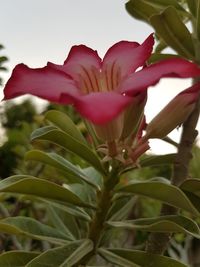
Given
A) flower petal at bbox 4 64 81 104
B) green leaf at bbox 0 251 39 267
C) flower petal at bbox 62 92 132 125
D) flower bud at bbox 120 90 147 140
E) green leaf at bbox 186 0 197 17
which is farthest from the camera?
green leaf at bbox 186 0 197 17

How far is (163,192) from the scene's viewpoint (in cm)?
68

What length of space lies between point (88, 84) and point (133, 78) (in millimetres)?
107

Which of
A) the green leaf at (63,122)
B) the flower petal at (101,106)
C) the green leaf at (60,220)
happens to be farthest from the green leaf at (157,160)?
the flower petal at (101,106)

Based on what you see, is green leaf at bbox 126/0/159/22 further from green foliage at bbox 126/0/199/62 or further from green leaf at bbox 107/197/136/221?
green leaf at bbox 107/197/136/221

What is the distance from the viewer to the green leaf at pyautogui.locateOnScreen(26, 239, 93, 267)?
2.35 feet

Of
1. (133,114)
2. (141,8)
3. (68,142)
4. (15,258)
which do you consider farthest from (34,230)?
(141,8)

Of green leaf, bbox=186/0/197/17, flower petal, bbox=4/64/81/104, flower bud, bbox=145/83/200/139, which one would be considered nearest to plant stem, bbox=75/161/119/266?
flower bud, bbox=145/83/200/139

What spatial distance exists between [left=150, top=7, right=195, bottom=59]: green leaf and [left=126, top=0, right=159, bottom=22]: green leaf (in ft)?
0.25

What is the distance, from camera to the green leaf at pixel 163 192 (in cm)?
66

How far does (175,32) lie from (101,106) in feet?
1.28

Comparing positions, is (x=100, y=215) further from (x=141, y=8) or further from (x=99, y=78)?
(x=141, y=8)

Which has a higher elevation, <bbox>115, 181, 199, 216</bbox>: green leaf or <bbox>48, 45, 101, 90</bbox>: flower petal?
<bbox>48, 45, 101, 90</bbox>: flower petal

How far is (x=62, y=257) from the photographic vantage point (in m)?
0.75

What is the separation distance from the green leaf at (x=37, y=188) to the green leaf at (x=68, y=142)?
56mm
